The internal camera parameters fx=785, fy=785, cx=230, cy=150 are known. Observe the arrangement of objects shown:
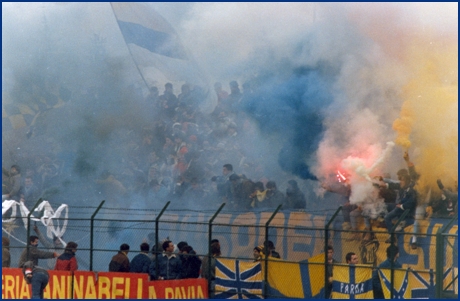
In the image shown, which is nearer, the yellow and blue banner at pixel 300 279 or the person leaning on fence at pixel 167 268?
the yellow and blue banner at pixel 300 279

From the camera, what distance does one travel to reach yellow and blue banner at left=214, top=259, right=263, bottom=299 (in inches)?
606

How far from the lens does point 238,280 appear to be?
51.0 feet

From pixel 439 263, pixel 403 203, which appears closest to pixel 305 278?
pixel 439 263

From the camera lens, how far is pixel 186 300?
1562 cm

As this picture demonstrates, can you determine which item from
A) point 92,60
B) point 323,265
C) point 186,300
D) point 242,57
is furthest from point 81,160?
point 323,265

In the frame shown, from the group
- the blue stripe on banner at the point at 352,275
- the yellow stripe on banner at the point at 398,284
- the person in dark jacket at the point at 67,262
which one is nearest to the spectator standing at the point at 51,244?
the person in dark jacket at the point at 67,262

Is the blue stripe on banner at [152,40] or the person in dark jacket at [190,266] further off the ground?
the blue stripe on banner at [152,40]

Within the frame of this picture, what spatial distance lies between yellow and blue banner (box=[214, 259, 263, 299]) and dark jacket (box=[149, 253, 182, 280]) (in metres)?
1.27

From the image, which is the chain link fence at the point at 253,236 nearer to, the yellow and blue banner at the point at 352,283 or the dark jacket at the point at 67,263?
the dark jacket at the point at 67,263

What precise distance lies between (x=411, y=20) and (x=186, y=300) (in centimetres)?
867

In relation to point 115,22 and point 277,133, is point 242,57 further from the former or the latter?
point 115,22

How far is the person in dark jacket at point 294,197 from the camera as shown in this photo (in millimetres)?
18984

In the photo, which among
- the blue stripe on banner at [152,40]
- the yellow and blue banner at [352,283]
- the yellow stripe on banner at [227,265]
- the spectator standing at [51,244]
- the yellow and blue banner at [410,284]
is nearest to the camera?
the yellow and blue banner at [410,284]

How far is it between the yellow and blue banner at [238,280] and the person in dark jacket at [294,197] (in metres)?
3.84
